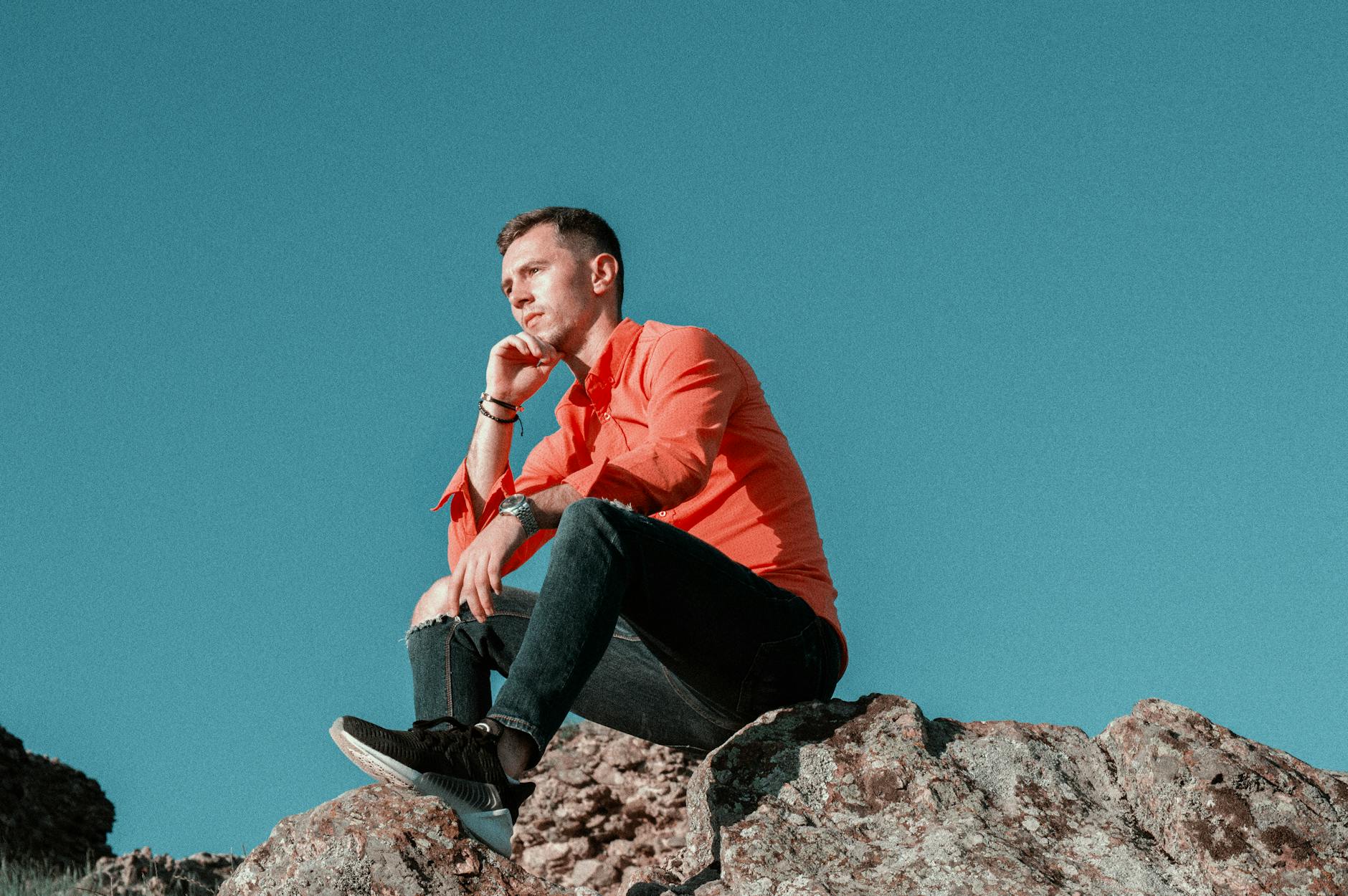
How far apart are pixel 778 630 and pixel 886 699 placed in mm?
444

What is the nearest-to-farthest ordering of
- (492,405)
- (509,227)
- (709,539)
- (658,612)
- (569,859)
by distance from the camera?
1. (658,612)
2. (709,539)
3. (492,405)
4. (509,227)
5. (569,859)

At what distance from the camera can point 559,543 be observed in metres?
3.85

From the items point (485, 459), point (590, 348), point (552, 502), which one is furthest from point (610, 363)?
point (552, 502)

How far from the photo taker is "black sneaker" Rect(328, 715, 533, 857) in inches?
142

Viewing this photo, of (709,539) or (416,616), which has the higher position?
(709,539)

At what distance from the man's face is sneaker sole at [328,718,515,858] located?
6.69ft

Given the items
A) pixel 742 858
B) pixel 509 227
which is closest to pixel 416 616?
pixel 742 858

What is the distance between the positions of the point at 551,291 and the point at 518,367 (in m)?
0.40

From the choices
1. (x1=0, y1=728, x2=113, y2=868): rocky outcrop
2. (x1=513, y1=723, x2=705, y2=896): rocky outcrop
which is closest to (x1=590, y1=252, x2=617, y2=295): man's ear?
(x1=513, y1=723, x2=705, y2=896): rocky outcrop

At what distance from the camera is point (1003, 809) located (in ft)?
13.3

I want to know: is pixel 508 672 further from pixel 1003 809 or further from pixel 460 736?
pixel 1003 809

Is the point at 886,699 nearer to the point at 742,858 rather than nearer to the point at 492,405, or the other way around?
the point at 742,858

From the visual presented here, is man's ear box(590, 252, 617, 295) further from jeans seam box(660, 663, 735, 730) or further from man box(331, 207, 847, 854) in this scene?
jeans seam box(660, 663, 735, 730)

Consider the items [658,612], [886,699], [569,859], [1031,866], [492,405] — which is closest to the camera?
[1031,866]
